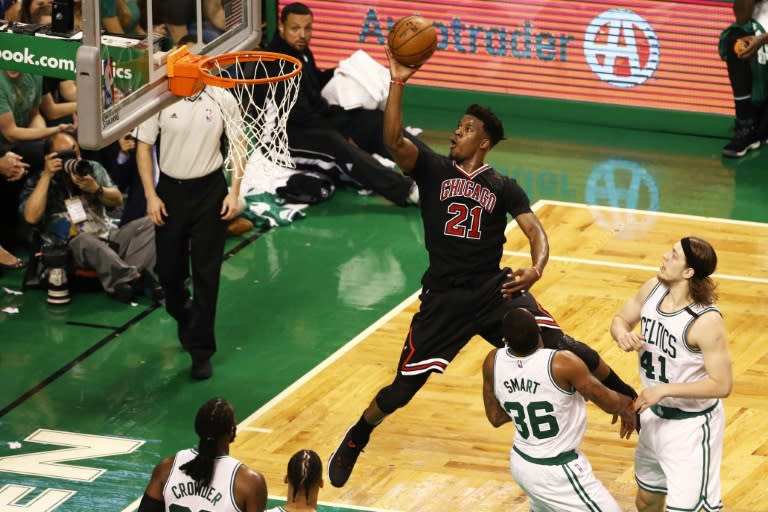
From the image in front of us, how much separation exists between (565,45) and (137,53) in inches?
315

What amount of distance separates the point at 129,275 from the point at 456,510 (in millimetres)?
3959

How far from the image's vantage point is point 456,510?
8266 mm

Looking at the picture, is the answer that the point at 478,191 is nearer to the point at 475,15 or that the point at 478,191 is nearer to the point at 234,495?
the point at 234,495

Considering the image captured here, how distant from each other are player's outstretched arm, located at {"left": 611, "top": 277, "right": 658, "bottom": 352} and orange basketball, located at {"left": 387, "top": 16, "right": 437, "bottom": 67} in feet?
5.85

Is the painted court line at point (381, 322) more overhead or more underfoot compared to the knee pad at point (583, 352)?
more underfoot

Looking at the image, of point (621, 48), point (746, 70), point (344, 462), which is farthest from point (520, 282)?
point (621, 48)

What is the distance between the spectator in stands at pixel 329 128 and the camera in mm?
13078

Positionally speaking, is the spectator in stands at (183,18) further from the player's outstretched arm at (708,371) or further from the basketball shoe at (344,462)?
the player's outstretched arm at (708,371)

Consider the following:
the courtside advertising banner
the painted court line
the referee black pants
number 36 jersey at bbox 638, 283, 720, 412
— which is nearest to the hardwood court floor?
the painted court line

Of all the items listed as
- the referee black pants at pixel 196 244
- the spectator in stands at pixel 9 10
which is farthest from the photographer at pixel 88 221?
the referee black pants at pixel 196 244

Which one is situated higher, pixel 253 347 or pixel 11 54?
pixel 11 54

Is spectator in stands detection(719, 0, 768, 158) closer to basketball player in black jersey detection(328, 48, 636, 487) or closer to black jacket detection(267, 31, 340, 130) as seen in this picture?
black jacket detection(267, 31, 340, 130)

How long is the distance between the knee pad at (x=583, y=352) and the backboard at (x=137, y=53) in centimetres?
269

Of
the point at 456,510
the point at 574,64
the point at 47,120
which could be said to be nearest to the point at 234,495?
the point at 456,510
